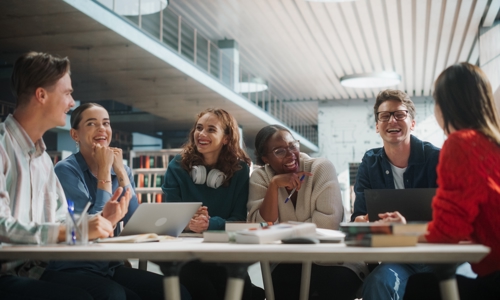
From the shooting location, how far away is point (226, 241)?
1.69 m

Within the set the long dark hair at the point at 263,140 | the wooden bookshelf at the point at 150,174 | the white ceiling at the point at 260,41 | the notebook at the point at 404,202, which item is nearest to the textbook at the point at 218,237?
the notebook at the point at 404,202

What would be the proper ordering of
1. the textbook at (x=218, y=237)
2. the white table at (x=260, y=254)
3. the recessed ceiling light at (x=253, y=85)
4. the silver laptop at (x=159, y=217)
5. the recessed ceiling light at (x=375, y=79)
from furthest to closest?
the recessed ceiling light at (x=253, y=85) < the recessed ceiling light at (x=375, y=79) < the silver laptop at (x=159, y=217) < the textbook at (x=218, y=237) < the white table at (x=260, y=254)

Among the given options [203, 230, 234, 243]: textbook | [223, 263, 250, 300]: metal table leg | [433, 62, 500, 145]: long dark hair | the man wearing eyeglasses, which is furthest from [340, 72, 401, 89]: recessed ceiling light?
[223, 263, 250, 300]: metal table leg

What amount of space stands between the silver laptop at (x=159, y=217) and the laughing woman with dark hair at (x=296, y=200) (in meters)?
0.59

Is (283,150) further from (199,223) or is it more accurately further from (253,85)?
(253,85)

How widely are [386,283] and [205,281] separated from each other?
0.79m

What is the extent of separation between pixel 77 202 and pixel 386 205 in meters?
1.30

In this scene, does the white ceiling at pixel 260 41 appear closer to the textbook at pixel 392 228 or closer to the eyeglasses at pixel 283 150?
the eyeglasses at pixel 283 150

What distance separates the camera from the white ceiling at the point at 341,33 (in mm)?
8164

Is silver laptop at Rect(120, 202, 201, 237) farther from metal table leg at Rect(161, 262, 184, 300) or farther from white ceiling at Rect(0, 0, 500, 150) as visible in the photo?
white ceiling at Rect(0, 0, 500, 150)

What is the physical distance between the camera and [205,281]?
2.32 meters

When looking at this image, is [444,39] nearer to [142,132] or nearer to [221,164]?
[142,132]

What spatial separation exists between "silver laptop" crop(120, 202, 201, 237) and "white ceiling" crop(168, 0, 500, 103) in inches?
247

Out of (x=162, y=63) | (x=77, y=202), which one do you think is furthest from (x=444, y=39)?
(x=77, y=202)
